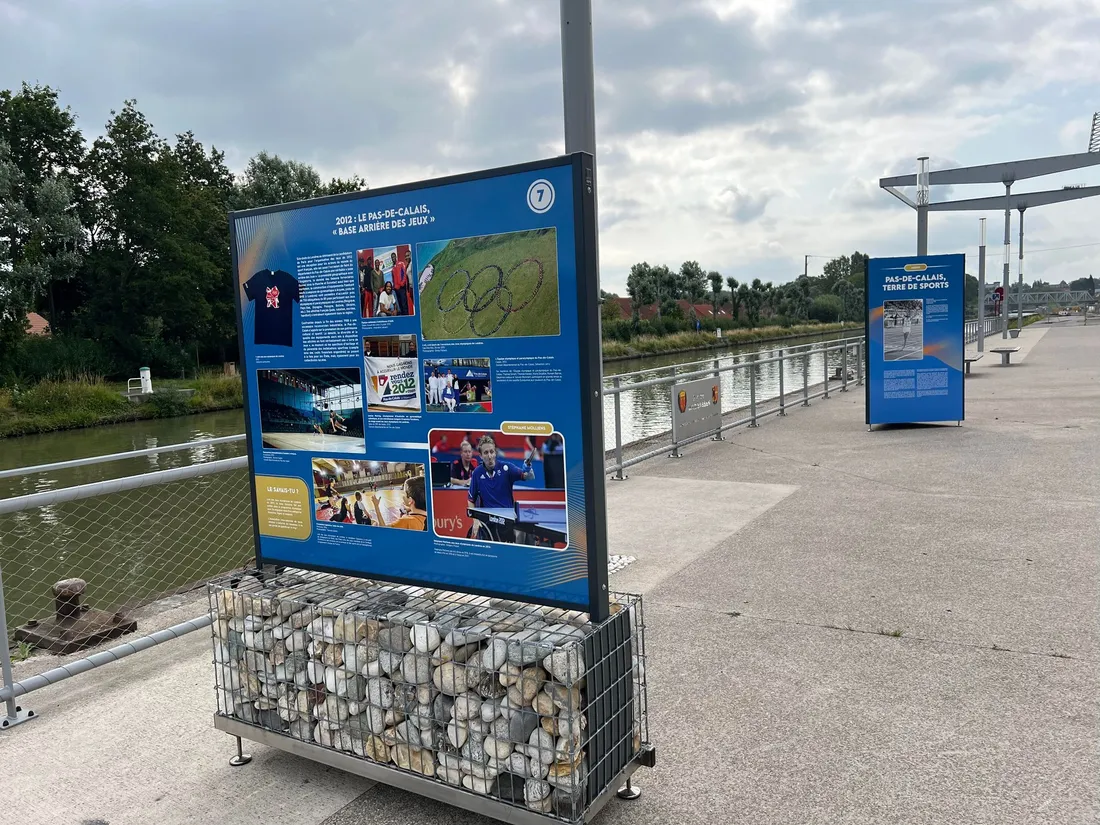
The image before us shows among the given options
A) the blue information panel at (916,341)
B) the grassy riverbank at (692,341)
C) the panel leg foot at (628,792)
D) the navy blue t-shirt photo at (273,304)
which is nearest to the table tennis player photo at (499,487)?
the navy blue t-shirt photo at (273,304)

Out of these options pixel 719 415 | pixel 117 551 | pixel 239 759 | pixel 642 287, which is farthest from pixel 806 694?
pixel 642 287

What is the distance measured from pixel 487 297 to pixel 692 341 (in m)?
56.8

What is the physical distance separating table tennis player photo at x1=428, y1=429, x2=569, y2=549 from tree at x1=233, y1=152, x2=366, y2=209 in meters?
45.4

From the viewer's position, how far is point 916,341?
36.3 feet

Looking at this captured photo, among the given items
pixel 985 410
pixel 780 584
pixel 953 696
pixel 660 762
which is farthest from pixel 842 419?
pixel 660 762

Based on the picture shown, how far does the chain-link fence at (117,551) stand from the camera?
27.1ft

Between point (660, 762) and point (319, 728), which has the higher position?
point (319, 728)

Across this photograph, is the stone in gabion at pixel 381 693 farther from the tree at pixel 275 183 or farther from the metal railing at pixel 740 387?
the tree at pixel 275 183

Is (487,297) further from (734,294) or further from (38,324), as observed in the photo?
(734,294)

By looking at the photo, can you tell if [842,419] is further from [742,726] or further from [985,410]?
[742,726]

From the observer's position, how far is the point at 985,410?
12523 millimetres

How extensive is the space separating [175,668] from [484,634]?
90.1 inches

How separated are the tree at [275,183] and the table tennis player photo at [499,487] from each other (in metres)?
45.4

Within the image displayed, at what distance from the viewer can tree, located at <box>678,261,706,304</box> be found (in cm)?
7519
